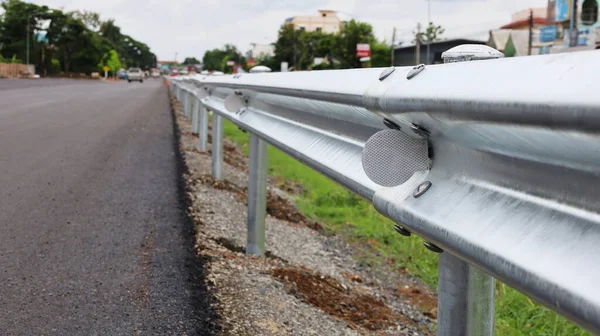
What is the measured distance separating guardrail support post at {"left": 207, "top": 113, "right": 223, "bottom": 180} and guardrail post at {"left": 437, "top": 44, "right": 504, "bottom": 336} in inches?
244

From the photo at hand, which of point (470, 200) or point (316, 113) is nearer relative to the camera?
point (470, 200)

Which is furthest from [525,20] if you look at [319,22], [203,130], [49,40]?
[203,130]

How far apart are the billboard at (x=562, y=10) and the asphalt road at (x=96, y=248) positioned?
6587cm

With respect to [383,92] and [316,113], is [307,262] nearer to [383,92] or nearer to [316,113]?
[316,113]

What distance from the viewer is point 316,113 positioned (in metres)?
3.30

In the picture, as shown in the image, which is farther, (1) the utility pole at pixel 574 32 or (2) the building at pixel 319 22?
(2) the building at pixel 319 22

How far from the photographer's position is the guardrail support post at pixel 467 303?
189 cm

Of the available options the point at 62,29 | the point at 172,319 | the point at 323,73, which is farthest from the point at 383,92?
the point at 62,29

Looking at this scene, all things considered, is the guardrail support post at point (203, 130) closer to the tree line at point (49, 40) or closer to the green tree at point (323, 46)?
the green tree at point (323, 46)

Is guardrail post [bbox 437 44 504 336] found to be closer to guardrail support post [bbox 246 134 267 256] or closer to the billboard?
guardrail support post [bbox 246 134 267 256]

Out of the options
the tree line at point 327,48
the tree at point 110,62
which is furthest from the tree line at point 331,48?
the tree at point 110,62

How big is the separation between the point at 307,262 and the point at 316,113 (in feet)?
9.45

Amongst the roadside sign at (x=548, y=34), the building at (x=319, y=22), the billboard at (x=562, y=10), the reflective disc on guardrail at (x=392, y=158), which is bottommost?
the reflective disc on guardrail at (x=392, y=158)

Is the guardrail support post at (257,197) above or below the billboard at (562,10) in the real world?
below
